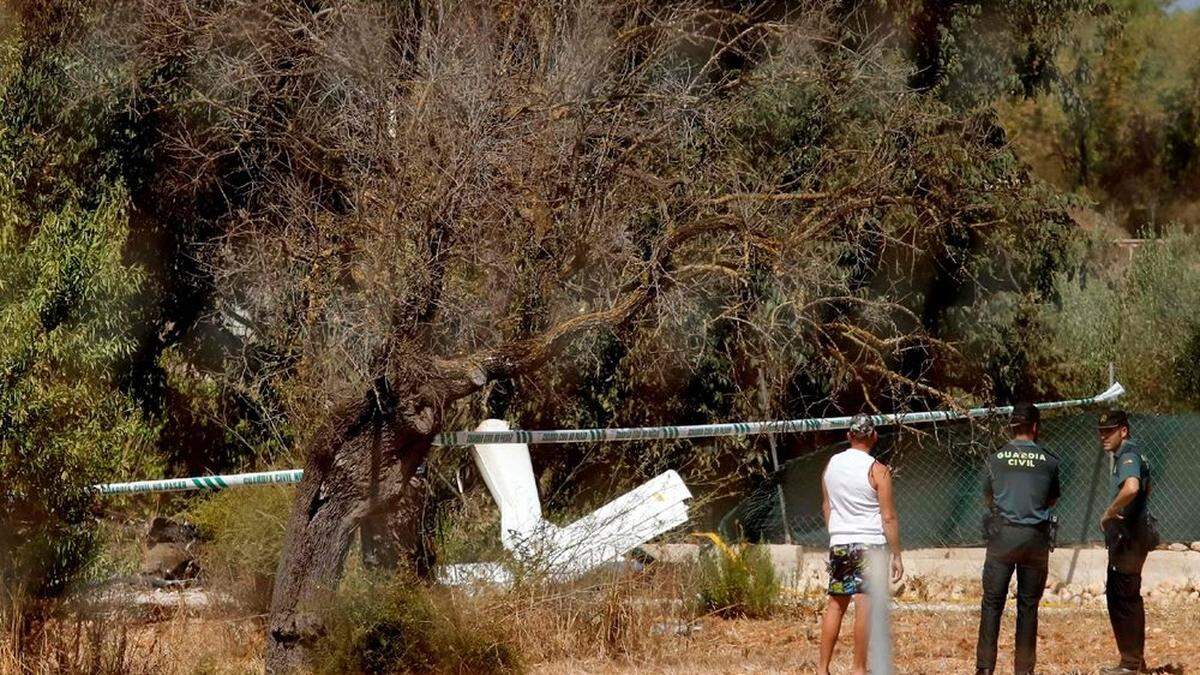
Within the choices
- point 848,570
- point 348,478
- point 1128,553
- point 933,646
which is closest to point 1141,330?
point 933,646

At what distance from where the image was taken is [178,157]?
50.5 ft

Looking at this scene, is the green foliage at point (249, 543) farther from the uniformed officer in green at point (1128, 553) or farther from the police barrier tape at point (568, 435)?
the uniformed officer in green at point (1128, 553)

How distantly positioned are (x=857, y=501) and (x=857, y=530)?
0.17 metres

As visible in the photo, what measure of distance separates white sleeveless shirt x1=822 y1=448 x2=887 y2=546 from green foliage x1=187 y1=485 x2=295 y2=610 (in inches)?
161

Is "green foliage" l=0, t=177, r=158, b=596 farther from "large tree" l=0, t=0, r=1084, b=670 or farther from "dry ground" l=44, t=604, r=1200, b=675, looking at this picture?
"large tree" l=0, t=0, r=1084, b=670

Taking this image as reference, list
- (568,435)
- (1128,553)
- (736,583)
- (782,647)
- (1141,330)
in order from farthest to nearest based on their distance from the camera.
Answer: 1. (1141,330)
2. (568,435)
3. (736,583)
4. (782,647)
5. (1128,553)

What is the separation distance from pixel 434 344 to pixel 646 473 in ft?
16.4

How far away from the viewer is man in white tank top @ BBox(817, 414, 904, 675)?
902cm

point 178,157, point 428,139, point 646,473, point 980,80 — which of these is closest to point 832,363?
point 646,473

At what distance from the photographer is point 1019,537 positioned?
917 centimetres

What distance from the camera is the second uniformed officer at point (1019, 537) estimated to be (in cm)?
919

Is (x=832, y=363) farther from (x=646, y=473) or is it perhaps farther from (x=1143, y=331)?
(x=1143, y=331)

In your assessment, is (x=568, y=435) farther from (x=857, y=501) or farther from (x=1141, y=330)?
(x=1141, y=330)

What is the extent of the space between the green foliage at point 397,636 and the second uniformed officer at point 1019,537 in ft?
9.73
